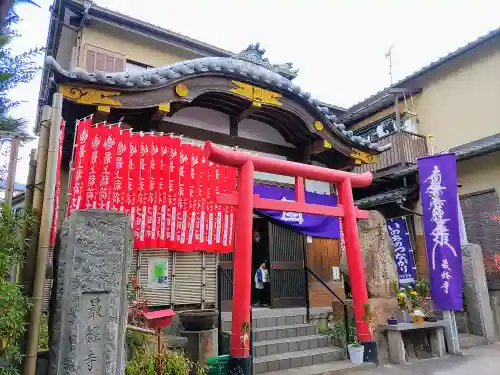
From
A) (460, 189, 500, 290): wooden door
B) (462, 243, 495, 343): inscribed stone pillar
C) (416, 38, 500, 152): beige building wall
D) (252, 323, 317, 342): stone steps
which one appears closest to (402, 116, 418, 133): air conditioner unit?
(416, 38, 500, 152): beige building wall

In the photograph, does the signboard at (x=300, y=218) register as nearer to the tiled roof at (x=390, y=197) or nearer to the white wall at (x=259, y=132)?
the white wall at (x=259, y=132)

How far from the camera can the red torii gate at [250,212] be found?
6.46 m

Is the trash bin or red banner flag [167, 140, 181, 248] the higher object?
red banner flag [167, 140, 181, 248]

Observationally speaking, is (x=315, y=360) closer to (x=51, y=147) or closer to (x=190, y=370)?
(x=190, y=370)

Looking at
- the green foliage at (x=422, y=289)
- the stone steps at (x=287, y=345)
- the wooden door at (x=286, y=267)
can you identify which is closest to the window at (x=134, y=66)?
the wooden door at (x=286, y=267)

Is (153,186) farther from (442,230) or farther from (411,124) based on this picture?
(411,124)

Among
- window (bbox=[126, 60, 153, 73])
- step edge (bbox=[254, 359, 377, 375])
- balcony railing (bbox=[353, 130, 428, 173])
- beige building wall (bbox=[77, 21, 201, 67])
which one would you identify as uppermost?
beige building wall (bbox=[77, 21, 201, 67])

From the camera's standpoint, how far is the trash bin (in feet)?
21.2

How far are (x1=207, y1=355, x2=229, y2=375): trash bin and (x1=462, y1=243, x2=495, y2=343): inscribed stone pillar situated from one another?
8.52m

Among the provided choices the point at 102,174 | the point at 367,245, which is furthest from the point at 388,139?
the point at 102,174

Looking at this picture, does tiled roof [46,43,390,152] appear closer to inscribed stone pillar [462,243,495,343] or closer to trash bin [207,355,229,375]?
inscribed stone pillar [462,243,495,343]

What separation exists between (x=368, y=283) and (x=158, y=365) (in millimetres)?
5966

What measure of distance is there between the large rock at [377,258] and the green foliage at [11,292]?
804cm

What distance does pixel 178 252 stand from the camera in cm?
853
